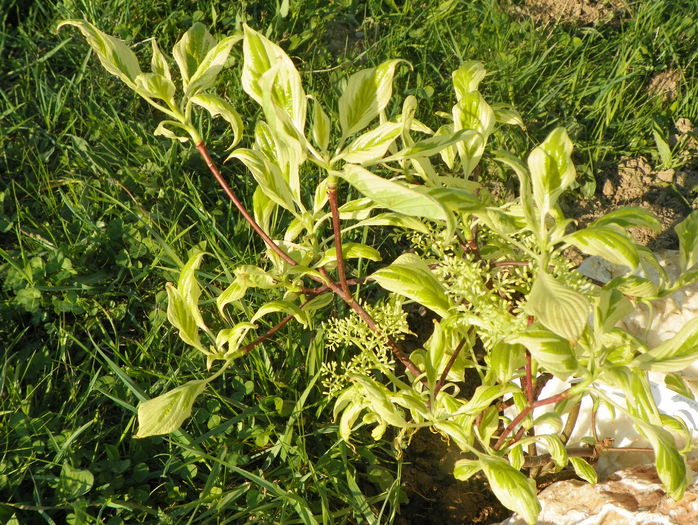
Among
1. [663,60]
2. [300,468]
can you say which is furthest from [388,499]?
[663,60]

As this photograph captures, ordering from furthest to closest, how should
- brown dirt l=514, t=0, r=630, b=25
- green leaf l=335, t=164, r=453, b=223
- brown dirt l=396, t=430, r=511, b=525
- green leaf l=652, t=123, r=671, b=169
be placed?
brown dirt l=514, t=0, r=630, b=25
green leaf l=652, t=123, r=671, b=169
brown dirt l=396, t=430, r=511, b=525
green leaf l=335, t=164, r=453, b=223

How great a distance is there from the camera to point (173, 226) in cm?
221

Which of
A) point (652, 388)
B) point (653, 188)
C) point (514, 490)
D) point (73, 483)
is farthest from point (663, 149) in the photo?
point (73, 483)

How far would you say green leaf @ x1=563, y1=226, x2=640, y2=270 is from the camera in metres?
1.14

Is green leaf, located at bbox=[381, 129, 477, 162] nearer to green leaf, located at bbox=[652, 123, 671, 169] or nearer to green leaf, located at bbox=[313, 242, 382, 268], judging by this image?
green leaf, located at bbox=[313, 242, 382, 268]

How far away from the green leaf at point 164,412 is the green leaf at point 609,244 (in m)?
0.86

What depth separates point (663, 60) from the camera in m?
2.80

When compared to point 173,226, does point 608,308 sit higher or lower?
higher

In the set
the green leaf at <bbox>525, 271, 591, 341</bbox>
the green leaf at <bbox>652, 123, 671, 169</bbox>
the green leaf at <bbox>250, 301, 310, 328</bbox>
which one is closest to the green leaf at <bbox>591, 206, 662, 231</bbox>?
the green leaf at <bbox>525, 271, 591, 341</bbox>

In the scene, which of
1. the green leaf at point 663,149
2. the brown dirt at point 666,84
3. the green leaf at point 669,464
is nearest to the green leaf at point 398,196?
the green leaf at point 669,464

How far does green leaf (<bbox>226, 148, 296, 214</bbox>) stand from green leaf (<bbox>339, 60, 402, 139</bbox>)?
0.58ft

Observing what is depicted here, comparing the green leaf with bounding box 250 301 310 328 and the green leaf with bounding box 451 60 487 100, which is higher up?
the green leaf with bounding box 451 60 487 100

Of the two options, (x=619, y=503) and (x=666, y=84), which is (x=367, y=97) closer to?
(x=619, y=503)

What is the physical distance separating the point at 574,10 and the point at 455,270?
2.06m
